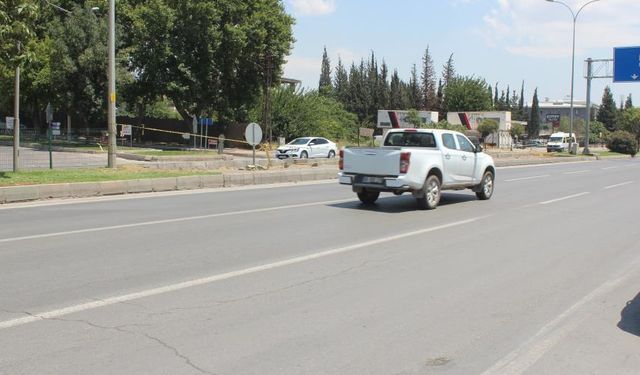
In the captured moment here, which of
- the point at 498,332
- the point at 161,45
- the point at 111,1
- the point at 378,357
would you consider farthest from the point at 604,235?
the point at 161,45

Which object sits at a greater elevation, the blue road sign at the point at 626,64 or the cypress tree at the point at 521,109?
the cypress tree at the point at 521,109

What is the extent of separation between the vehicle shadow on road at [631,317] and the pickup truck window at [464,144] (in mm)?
9304

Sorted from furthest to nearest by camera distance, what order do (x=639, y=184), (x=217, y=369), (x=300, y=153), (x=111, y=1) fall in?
(x=300, y=153), (x=639, y=184), (x=111, y=1), (x=217, y=369)

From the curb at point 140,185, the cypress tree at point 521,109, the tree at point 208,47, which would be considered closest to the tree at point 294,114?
the tree at point 208,47

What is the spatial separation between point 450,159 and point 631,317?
30.0 ft

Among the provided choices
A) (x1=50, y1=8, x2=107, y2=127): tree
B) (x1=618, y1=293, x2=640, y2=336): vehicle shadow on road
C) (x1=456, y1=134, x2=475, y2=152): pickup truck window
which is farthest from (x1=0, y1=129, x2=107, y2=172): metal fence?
(x1=618, y1=293, x2=640, y2=336): vehicle shadow on road

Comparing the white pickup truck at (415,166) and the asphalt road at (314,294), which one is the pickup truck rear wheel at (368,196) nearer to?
the white pickup truck at (415,166)

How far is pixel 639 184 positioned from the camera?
2350 cm

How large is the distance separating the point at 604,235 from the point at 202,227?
7.09 metres

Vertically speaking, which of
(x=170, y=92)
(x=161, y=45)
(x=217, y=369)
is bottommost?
(x=217, y=369)

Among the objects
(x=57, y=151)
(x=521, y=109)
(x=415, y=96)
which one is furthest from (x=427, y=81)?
(x=57, y=151)

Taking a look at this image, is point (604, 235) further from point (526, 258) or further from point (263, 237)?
point (263, 237)

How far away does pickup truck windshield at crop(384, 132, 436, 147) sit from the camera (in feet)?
48.8

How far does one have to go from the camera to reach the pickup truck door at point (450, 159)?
14.7 meters
